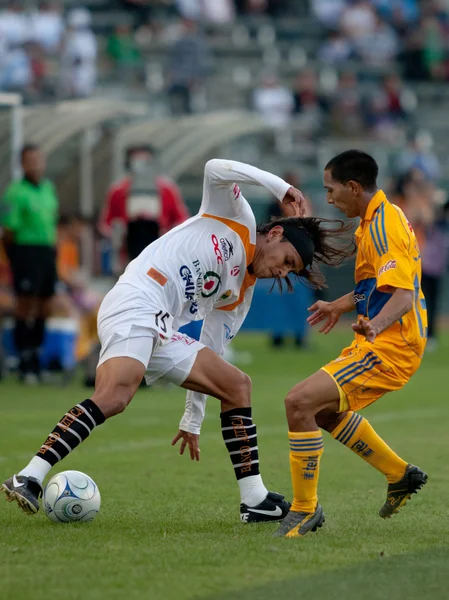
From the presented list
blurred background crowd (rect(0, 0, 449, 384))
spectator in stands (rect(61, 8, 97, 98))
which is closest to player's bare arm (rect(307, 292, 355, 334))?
blurred background crowd (rect(0, 0, 449, 384))

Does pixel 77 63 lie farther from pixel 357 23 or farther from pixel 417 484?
pixel 417 484

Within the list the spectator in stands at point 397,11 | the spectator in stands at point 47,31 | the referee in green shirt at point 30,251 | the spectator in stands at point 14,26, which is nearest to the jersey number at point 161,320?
the referee in green shirt at point 30,251

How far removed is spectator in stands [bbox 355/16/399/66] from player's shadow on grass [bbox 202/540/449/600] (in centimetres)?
2442

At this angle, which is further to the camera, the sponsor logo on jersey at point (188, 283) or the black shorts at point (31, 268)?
the black shorts at point (31, 268)

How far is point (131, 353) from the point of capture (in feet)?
20.6

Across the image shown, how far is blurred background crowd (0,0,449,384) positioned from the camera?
19.0 meters

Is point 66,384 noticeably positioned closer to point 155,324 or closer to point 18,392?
point 18,392

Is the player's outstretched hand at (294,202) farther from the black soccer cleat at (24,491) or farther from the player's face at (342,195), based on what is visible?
the black soccer cleat at (24,491)

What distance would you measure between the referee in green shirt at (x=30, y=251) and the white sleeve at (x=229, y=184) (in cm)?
757

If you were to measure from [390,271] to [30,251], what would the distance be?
8494 mm

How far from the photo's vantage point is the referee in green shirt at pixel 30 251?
1399 centimetres

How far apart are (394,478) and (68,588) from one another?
2359mm

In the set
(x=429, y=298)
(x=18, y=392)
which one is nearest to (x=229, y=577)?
(x=18, y=392)

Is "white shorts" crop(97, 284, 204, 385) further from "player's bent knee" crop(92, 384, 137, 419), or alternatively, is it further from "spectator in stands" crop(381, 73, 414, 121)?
"spectator in stands" crop(381, 73, 414, 121)
